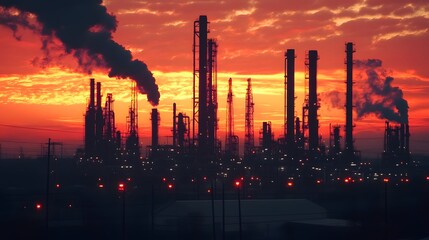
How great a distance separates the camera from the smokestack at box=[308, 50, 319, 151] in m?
46.6

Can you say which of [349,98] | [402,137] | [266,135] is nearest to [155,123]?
[266,135]

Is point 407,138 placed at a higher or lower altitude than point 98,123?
lower

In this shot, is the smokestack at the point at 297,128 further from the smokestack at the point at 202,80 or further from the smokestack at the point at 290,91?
the smokestack at the point at 202,80

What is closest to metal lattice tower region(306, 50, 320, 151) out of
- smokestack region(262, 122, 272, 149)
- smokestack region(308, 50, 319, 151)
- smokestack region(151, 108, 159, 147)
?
smokestack region(308, 50, 319, 151)

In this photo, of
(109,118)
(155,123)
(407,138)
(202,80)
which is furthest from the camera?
(407,138)

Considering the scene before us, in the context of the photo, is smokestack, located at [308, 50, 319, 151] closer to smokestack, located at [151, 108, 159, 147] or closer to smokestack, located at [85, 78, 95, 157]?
smokestack, located at [151, 108, 159, 147]

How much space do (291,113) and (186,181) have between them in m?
8.20

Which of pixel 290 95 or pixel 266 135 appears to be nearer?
pixel 290 95

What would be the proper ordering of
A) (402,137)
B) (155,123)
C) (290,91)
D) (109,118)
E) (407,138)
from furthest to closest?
(407,138), (402,137), (155,123), (109,118), (290,91)

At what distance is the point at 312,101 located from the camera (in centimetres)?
4666

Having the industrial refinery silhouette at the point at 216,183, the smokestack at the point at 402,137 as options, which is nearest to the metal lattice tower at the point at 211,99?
the industrial refinery silhouette at the point at 216,183

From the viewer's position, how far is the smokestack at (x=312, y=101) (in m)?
46.6

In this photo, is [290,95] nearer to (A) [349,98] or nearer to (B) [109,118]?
(A) [349,98]

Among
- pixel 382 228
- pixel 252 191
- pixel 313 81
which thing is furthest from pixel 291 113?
pixel 382 228
